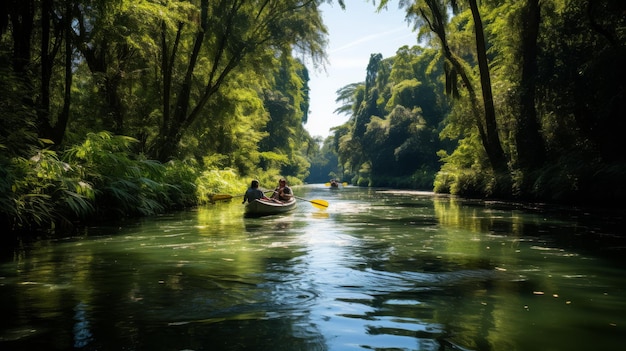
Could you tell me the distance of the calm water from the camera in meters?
3.92

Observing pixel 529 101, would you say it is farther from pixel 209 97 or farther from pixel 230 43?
pixel 209 97

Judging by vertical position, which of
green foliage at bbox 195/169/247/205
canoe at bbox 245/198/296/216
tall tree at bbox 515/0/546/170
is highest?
tall tree at bbox 515/0/546/170

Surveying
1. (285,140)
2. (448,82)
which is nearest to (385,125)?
(285,140)

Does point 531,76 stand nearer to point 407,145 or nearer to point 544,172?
point 544,172

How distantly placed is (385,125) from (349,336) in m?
55.9

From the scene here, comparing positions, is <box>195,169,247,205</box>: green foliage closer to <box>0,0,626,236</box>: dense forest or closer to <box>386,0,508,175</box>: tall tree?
<box>0,0,626,236</box>: dense forest

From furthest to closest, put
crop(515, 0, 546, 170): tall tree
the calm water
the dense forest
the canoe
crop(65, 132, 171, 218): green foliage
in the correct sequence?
crop(515, 0, 546, 170): tall tree < the canoe < crop(65, 132, 171, 218): green foliage < the dense forest < the calm water

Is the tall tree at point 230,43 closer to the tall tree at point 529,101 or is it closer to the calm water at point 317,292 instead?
the tall tree at point 529,101

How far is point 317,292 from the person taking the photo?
18.2 ft

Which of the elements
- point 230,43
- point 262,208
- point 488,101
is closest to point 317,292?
point 262,208

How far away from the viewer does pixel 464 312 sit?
4645 millimetres

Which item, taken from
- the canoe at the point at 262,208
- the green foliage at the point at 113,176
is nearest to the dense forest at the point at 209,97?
the green foliage at the point at 113,176

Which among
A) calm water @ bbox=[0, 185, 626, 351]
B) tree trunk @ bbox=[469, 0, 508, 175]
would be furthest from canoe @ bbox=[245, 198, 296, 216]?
tree trunk @ bbox=[469, 0, 508, 175]

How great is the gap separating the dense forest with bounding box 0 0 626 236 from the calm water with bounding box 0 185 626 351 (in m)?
3.21
